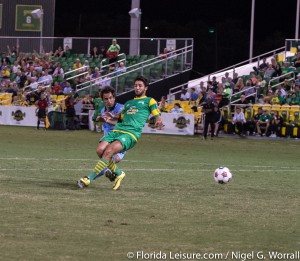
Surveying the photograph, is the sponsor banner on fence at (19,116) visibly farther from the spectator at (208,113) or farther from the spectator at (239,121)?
the spectator at (239,121)

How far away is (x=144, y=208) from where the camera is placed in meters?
12.7

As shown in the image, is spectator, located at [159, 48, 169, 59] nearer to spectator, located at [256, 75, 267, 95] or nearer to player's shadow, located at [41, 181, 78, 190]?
spectator, located at [256, 75, 267, 95]

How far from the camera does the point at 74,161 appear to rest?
21516mm

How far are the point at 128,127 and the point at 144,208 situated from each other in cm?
279

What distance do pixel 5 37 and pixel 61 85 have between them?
868 cm

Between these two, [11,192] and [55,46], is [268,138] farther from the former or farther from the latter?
[11,192]

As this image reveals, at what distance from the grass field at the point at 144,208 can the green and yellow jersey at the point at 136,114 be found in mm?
997

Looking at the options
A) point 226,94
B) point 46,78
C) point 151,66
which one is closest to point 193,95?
point 226,94

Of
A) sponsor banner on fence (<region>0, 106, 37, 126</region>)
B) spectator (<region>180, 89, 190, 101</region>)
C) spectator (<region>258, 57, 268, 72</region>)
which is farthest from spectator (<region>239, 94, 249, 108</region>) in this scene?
sponsor banner on fence (<region>0, 106, 37, 126</region>)

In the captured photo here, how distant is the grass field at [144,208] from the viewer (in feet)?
31.6

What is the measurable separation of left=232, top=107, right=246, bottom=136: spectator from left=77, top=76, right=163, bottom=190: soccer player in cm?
2146

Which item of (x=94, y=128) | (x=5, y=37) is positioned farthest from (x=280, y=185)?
(x=5, y=37)

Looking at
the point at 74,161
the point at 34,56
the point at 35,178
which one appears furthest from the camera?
the point at 34,56

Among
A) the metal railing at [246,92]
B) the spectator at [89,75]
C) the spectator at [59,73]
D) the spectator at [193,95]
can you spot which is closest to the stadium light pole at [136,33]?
the spectator at [89,75]
